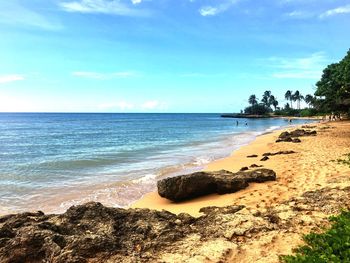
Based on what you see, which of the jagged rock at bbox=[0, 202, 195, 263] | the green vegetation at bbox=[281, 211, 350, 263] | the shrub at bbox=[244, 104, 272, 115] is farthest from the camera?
the shrub at bbox=[244, 104, 272, 115]

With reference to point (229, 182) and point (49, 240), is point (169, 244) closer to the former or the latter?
point (49, 240)

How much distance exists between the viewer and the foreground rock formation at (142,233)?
5.42m

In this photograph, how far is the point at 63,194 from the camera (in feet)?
48.2

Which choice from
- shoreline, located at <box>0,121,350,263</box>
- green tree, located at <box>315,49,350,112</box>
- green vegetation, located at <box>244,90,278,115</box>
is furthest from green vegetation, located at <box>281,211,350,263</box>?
green vegetation, located at <box>244,90,278,115</box>

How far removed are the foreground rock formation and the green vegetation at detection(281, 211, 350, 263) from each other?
50 cm

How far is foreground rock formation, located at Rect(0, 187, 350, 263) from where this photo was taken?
5422 millimetres

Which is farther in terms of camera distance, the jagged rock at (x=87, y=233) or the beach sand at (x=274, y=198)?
the beach sand at (x=274, y=198)

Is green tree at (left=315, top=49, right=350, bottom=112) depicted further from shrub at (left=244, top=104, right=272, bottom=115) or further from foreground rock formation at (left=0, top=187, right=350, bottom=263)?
shrub at (left=244, top=104, right=272, bottom=115)

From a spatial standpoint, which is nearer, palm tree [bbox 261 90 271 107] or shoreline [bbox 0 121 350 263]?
shoreline [bbox 0 121 350 263]

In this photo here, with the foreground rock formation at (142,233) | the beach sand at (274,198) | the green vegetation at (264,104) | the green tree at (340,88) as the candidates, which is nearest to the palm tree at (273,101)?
the green vegetation at (264,104)

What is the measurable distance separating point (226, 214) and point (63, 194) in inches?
372

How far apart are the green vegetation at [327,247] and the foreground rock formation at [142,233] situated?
501mm

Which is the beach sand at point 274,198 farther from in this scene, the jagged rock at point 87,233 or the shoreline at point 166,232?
the jagged rock at point 87,233

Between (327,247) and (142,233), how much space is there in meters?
3.21
